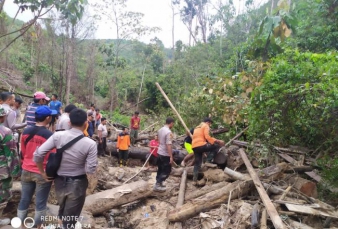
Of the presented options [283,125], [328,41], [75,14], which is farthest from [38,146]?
[328,41]

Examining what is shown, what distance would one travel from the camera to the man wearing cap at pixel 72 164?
128 inches

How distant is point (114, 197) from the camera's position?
5562mm

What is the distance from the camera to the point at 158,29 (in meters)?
22.5

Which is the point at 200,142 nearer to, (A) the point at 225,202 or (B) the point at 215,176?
(B) the point at 215,176

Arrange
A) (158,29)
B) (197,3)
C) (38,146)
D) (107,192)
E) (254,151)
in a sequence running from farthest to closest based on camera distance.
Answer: (197,3) < (158,29) < (254,151) < (107,192) < (38,146)

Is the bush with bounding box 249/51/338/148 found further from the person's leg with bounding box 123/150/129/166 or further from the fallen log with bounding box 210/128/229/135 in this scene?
the person's leg with bounding box 123/150/129/166

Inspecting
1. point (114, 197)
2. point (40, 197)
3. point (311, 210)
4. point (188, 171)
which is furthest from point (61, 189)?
point (188, 171)

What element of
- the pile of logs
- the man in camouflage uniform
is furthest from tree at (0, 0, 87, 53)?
the pile of logs

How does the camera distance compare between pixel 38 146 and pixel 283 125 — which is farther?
pixel 283 125

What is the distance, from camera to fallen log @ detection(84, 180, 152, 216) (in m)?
5.27

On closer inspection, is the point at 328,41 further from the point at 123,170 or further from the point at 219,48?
the point at 219,48

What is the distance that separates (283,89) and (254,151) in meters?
2.22

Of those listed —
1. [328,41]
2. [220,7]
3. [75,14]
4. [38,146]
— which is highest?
[220,7]

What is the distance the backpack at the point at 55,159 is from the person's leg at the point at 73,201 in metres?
0.23
